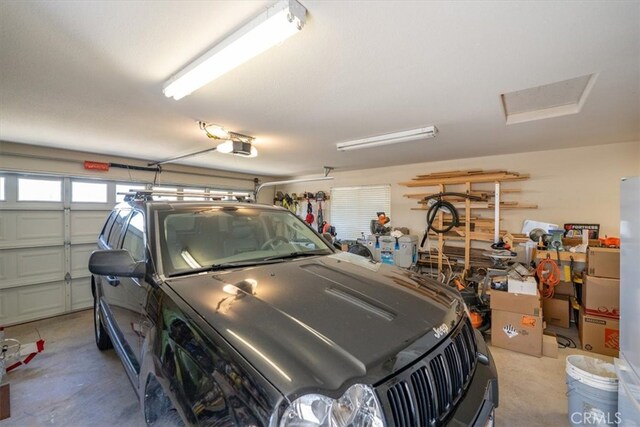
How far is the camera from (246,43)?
148 centimetres

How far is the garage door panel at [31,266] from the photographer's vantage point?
151 inches

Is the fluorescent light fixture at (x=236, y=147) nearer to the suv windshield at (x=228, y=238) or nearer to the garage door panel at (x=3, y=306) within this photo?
the suv windshield at (x=228, y=238)

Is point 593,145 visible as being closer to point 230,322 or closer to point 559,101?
point 559,101

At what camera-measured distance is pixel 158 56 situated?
1.72 metres

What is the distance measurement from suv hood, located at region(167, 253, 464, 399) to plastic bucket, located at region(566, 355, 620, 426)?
1115 mm

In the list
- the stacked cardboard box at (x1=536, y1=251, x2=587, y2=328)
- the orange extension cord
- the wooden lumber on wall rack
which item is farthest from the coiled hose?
the orange extension cord

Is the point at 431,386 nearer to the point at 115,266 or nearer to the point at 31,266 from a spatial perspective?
the point at 115,266

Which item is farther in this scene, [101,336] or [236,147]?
[236,147]

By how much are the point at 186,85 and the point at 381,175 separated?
4779 millimetres

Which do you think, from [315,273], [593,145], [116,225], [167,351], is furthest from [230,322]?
[593,145]

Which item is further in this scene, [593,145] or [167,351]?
[593,145]

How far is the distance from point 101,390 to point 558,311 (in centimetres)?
531

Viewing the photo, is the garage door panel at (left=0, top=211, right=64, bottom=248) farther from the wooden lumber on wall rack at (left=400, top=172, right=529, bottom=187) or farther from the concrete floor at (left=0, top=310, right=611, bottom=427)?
the wooden lumber on wall rack at (left=400, top=172, right=529, bottom=187)
